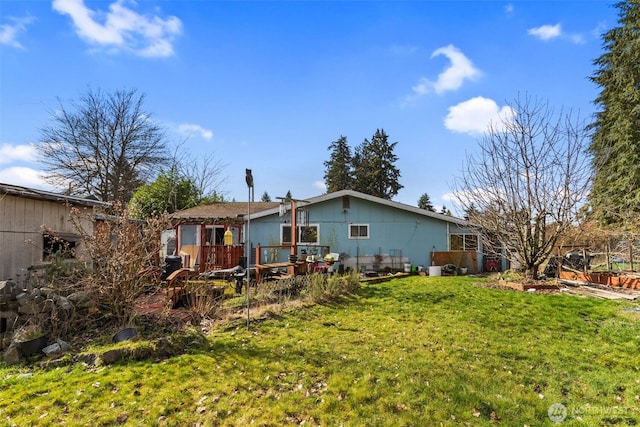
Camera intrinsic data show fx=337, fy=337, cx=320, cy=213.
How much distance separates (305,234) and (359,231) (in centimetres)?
257

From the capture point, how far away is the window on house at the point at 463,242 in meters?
15.8

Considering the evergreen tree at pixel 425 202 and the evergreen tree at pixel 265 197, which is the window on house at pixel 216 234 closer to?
the evergreen tree at pixel 425 202

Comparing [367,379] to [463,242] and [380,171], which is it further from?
[380,171]

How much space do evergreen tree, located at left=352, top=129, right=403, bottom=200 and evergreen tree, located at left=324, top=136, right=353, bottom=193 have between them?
6.57 feet

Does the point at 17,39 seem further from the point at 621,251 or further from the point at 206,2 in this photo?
the point at 621,251

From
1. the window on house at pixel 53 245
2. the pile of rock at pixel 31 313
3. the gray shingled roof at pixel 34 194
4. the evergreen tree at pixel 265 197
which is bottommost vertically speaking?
the pile of rock at pixel 31 313

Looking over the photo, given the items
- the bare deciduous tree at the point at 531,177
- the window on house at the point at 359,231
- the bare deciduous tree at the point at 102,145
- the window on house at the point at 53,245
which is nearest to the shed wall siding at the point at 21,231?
the window on house at the point at 53,245

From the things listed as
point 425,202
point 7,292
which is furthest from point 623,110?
point 7,292

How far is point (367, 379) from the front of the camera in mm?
4375

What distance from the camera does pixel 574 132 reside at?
34.2 feet

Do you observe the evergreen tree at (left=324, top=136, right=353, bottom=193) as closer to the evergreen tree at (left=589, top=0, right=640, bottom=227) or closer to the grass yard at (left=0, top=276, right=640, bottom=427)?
the evergreen tree at (left=589, top=0, right=640, bottom=227)

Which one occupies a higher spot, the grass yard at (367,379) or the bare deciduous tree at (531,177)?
the bare deciduous tree at (531,177)

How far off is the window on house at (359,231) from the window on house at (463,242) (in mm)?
3961

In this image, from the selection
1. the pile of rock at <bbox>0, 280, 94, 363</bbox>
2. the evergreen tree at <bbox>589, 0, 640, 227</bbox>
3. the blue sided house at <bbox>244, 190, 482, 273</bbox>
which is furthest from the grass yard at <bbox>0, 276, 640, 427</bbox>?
the evergreen tree at <bbox>589, 0, 640, 227</bbox>
